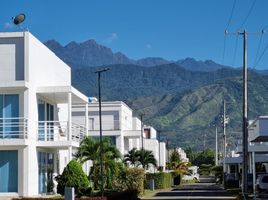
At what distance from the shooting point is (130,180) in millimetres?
52312

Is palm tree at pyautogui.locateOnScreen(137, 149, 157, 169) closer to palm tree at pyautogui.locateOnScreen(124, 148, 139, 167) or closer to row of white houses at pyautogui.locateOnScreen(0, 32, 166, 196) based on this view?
palm tree at pyautogui.locateOnScreen(124, 148, 139, 167)

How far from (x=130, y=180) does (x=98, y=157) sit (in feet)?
18.7

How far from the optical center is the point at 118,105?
7994cm

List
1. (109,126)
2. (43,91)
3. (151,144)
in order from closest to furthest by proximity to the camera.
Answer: (43,91), (109,126), (151,144)

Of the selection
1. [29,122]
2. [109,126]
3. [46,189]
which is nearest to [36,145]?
[29,122]

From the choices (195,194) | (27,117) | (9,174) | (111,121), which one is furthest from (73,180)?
(111,121)

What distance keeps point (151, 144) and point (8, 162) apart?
72648mm

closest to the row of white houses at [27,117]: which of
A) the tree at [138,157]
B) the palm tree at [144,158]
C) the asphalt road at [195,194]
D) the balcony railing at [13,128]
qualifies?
the balcony railing at [13,128]

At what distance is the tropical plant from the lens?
4653 centimetres

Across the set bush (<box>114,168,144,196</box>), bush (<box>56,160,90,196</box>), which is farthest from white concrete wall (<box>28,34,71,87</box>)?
bush (<box>114,168,144,196</box>)

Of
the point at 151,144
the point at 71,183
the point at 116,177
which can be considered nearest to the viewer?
the point at 71,183

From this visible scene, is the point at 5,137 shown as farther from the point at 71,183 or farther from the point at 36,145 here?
the point at 71,183

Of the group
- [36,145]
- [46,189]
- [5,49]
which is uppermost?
[5,49]

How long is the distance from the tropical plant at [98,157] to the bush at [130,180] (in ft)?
6.67
